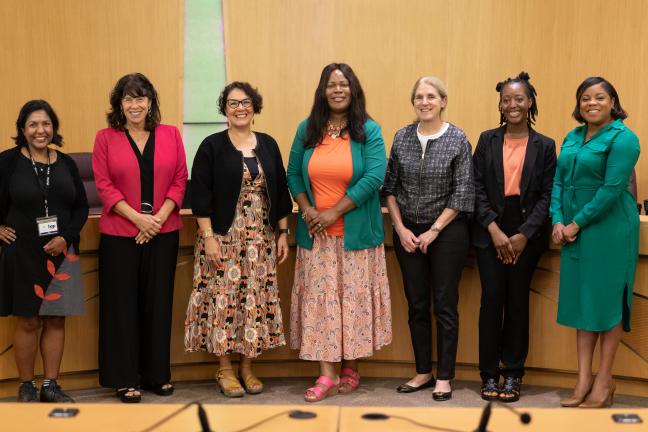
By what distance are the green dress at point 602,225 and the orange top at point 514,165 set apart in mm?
215

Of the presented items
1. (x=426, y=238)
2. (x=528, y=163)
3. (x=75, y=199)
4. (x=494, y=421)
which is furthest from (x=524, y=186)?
(x=75, y=199)

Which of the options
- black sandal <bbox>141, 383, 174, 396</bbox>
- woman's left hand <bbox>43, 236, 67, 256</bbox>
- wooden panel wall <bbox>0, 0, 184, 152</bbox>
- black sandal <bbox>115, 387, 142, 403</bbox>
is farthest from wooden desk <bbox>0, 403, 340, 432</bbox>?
wooden panel wall <bbox>0, 0, 184, 152</bbox>

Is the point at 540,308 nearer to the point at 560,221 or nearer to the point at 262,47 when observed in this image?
the point at 560,221

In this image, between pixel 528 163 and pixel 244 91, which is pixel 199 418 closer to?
pixel 244 91

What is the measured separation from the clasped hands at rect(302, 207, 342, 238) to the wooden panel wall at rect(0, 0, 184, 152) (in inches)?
93.4

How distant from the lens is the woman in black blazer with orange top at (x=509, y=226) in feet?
12.2

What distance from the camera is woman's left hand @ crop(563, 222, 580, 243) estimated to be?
11.7 feet

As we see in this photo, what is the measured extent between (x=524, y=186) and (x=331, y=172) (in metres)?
0.94

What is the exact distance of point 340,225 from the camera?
383cm

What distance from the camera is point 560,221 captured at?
3619 mm

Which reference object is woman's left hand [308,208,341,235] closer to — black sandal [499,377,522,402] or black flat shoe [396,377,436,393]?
black flat shoe [396,377,436,393]

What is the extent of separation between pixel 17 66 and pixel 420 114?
342 cm

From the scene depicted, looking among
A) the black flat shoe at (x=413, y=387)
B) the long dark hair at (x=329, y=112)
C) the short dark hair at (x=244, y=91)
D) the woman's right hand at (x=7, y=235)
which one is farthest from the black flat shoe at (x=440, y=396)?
the woman's right hand at (x=7, y=235)

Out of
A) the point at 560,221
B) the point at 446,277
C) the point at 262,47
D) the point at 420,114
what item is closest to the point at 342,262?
the point at 446,277
